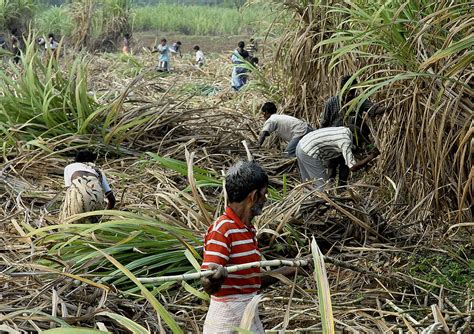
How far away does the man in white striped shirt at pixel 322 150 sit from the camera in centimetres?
641

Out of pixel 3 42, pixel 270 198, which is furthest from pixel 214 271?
pixel 3 42

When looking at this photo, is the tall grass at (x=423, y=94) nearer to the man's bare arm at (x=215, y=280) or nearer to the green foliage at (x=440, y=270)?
the green foliage at (x=440, y=270)

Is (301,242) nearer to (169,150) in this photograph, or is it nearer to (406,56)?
(406,56)

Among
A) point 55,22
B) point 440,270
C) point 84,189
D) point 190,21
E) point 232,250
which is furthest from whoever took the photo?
point 190,21

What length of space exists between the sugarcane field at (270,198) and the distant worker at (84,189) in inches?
0.5

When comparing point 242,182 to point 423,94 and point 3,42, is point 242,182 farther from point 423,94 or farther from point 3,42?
point 3,42

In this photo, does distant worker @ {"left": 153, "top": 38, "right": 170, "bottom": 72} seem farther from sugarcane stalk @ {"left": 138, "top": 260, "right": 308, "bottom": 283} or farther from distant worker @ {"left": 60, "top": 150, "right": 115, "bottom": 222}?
sugarcane stalk @ {"left": 138, "top": 260, "right": 308, "bottom": 283}

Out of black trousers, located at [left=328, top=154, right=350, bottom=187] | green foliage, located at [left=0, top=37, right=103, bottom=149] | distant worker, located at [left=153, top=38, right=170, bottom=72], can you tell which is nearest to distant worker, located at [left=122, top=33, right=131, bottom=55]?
distant worker, located at [left=153, top=38, right=170, bottom=72]

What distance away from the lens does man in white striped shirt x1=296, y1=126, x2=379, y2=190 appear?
21.0 feet

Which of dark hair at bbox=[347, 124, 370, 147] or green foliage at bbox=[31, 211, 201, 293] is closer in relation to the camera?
green foliage at bbox=[31, 211, 201, 293]

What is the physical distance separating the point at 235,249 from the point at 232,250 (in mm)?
11

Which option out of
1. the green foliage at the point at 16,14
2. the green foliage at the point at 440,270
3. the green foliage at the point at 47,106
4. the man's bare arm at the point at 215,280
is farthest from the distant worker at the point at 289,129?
the green foliage at the point at 16,14

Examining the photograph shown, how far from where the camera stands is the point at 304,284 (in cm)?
455

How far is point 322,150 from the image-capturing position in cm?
661
